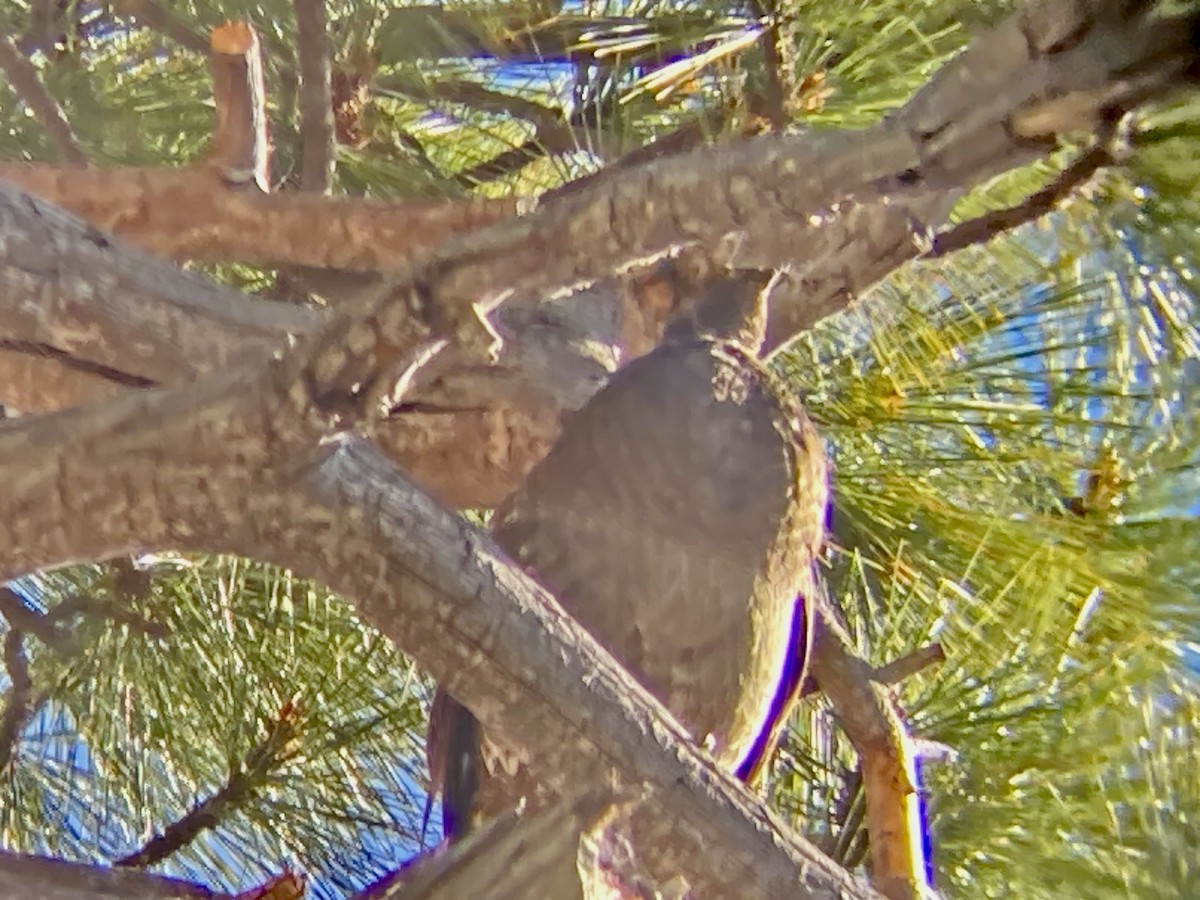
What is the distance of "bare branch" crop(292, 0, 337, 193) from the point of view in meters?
0.70

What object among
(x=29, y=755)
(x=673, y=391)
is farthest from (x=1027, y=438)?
(x=29, y=755)

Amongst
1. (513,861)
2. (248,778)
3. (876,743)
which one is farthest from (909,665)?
(248,778)

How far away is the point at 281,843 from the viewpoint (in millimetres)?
954

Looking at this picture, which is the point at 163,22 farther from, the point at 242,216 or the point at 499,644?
the point at 499,644

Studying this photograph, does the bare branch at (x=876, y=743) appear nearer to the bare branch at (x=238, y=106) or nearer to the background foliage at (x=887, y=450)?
the background foliage at (x=887, y=450)

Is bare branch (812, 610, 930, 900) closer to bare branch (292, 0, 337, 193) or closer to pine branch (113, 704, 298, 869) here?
bare branch (292, 0, 337, 193)

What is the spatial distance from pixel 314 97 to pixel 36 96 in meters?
0.16

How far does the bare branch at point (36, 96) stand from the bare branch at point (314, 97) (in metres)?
0.13

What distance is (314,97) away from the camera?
702 mm

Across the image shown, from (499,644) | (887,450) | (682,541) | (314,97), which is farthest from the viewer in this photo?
(887,450)

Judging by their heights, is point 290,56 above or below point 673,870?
above

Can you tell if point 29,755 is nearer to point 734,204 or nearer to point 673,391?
point 673,391

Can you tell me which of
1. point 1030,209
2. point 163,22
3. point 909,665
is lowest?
point 909,665

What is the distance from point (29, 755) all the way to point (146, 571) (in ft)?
0.73
